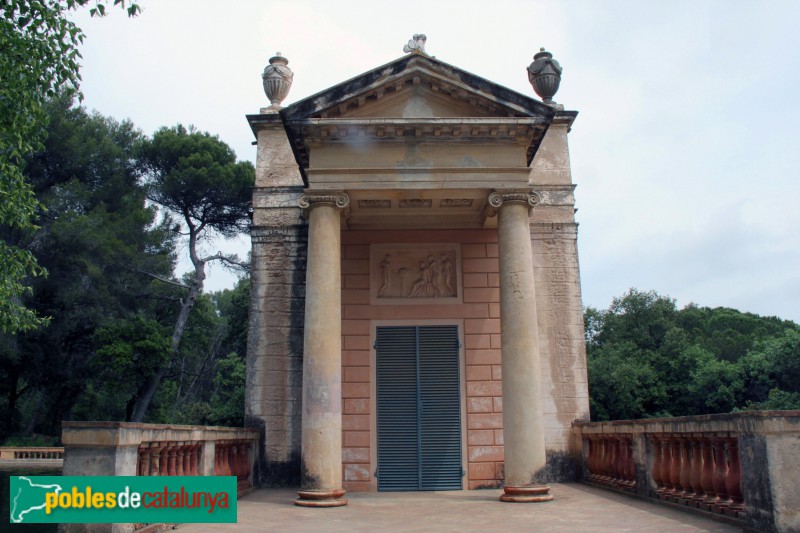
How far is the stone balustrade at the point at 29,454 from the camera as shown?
2578 cm

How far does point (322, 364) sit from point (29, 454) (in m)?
22.5

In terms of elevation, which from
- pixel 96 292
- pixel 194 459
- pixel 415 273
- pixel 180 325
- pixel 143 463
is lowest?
pixel 194 459

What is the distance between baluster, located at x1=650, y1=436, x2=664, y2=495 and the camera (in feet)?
27.4

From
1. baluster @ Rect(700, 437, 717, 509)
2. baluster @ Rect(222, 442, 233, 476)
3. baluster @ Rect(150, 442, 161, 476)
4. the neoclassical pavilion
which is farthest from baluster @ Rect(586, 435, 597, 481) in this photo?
baluster @ Rect(150, 442, 161, 476)

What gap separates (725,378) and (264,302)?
1978 centimetres

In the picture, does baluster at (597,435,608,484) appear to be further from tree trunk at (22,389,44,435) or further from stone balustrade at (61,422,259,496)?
tree trunk at (22,389,44,435)

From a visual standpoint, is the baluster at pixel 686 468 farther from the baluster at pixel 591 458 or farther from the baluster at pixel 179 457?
the baluster at pixel 179 457

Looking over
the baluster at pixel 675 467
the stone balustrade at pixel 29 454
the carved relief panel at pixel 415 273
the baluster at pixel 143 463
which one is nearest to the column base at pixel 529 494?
the baluster at pixel 675 467

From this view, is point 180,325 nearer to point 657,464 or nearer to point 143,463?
point 143,463

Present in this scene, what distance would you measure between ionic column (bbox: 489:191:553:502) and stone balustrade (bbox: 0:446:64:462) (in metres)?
22.9

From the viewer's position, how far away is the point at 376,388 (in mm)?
12586

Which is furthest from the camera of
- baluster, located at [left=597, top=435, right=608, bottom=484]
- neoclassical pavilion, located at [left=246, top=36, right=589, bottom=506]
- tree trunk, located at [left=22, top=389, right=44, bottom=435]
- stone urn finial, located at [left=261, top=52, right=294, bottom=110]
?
tree trunk, located at [left=22, top=389, right=44, bottom=435]

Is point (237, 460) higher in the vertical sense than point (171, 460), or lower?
lower

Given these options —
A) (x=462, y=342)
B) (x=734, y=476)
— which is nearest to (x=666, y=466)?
(x=734, y=476)
